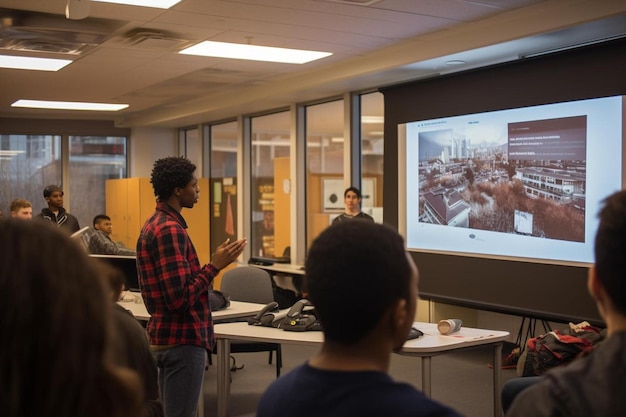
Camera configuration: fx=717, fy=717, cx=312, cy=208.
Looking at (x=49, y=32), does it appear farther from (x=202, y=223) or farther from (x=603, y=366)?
(x=202, y=223)

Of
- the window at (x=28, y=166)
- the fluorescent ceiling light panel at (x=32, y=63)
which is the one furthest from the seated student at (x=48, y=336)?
the window at (x=28, y=166)

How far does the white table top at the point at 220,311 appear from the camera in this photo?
464cm

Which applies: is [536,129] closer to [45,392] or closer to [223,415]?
[223,415]

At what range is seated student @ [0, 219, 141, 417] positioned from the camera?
83 cm

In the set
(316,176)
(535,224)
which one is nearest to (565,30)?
(535,224)

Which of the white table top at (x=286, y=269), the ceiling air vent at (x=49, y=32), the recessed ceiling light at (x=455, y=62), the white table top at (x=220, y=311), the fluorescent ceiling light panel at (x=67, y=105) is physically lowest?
the white table top at (x=286, y=269)

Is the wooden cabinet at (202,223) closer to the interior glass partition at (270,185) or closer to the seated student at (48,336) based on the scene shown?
the interior glass partition at (270,185)

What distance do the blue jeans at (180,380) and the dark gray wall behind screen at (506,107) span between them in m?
3.27

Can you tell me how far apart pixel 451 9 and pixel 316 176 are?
4057mm

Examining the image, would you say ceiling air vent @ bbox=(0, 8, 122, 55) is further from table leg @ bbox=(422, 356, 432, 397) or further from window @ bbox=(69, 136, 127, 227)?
window @ bbox=(69, 136, 127, 227)

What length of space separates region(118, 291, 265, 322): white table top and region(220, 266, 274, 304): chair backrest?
173 millimetres

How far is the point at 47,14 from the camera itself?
5223 millimetres

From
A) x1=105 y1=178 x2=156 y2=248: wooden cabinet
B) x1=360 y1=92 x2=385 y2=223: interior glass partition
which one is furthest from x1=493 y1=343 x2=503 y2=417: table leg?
x1=105 y1=178 x2=156 y2=248: wooden cabinet

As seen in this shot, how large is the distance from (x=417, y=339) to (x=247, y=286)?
2.06 meters
